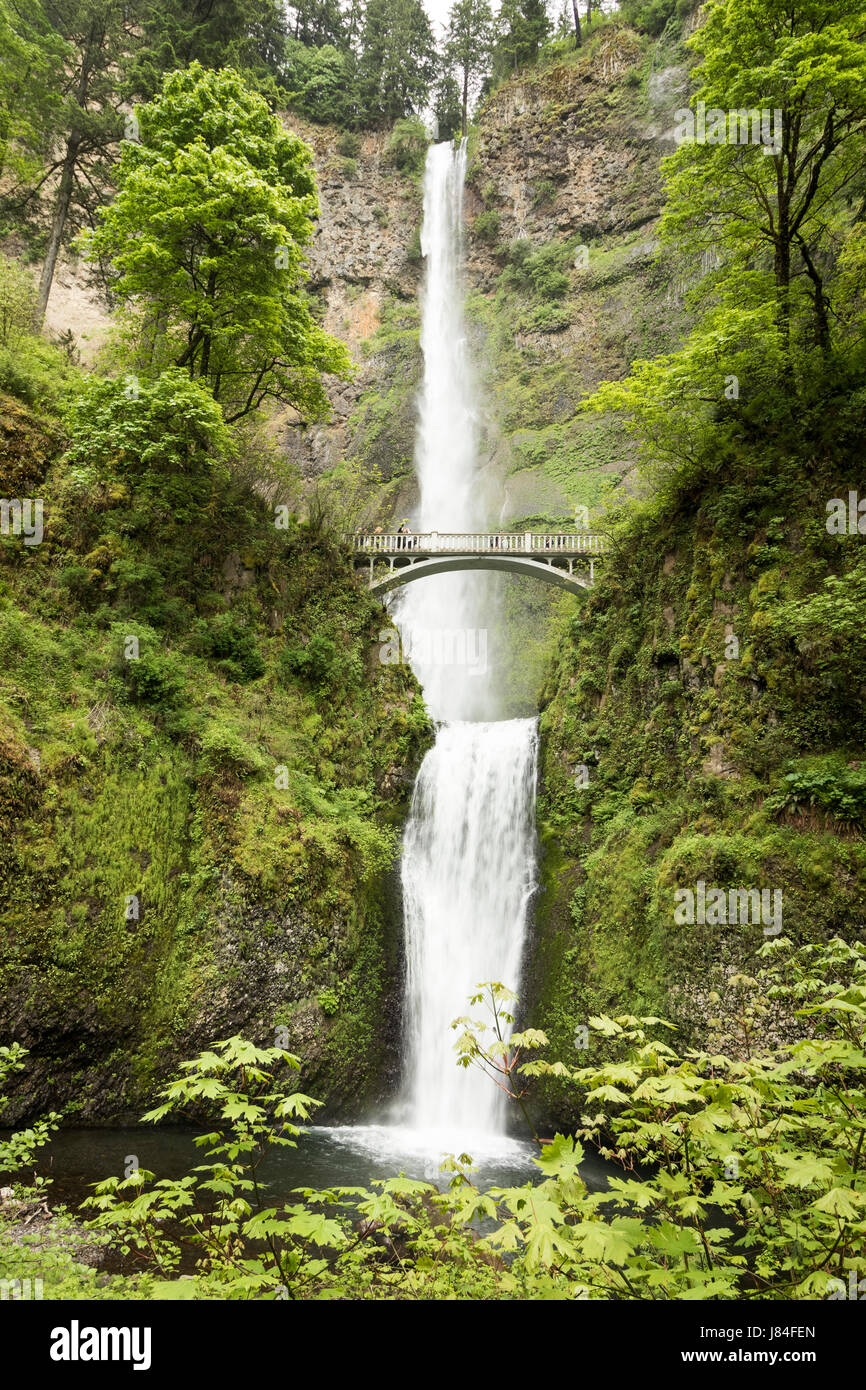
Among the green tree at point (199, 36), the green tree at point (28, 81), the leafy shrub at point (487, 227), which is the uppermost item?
the leafy shrub at point (487, 227)

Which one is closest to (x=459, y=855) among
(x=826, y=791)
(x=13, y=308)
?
(x=826, y=791)

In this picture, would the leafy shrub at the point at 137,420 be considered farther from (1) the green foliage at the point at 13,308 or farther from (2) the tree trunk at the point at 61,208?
(2) the tree trunk at the point at 61,208

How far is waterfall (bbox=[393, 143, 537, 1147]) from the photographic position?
12.7 metres

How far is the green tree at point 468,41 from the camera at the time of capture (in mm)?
41656

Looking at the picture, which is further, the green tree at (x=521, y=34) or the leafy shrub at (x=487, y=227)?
the green tree at (x=521, y=34)

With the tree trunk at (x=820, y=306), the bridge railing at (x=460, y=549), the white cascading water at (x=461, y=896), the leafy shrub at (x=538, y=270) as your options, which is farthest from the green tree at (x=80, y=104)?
the leafy shrub at (x=538, y=270)

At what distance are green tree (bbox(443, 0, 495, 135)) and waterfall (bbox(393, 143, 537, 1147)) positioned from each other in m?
32.9

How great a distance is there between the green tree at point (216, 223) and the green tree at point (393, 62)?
3433cm

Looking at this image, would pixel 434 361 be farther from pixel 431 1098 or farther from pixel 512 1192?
pixel 512 1192

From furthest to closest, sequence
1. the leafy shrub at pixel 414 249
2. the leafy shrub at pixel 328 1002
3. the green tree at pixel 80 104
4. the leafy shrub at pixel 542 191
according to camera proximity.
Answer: the leafy shrub at pixel 414 249 → the leafy shrub at pixel 542 191 → the green tree at pixel 80 104 → the leafy shrub at pixel 328 1002

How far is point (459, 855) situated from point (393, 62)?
4970 cm

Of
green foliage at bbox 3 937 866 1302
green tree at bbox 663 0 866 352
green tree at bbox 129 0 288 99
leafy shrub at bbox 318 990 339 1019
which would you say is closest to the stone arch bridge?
green tree at bbox 663 0 866 352

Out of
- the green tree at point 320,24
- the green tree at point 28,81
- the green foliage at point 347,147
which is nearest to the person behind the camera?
the green tree at point 28,81
